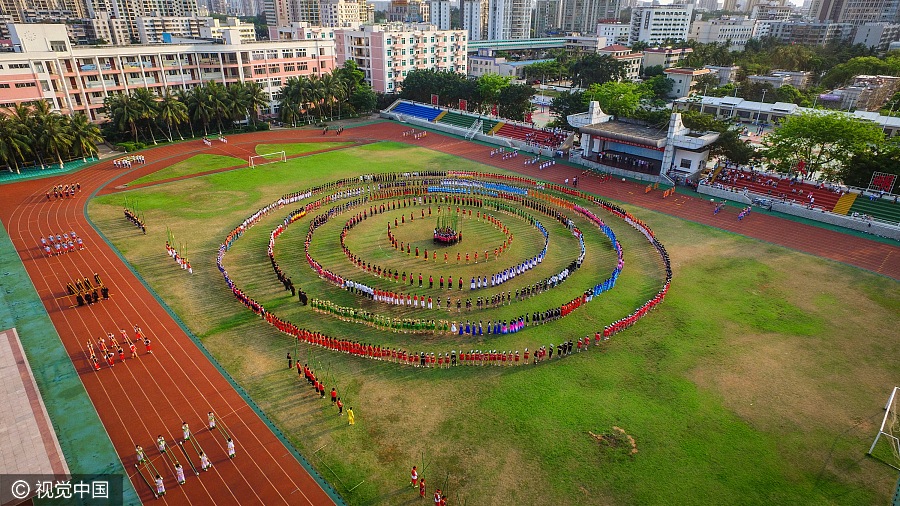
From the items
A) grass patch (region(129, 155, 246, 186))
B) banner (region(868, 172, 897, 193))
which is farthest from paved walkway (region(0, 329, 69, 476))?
banner (region(868, 172, 897, 193))

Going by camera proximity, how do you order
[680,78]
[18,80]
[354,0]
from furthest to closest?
[354,0], [680,78], [18,80]

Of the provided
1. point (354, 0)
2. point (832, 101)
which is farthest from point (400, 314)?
point (354, 0)

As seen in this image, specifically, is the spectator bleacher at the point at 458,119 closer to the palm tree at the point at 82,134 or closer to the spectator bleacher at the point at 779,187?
the spectator bleacher at the point at 779,187

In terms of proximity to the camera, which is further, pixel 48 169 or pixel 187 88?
pixel 187 88

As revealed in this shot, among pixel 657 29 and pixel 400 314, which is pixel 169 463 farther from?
pixel 657 29

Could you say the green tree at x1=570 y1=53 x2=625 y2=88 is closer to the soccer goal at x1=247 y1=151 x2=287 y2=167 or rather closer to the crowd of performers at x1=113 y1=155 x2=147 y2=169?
the soccer goal at x1=247 y1=151 x2=287 y2=167

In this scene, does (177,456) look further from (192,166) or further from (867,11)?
(867,11)
